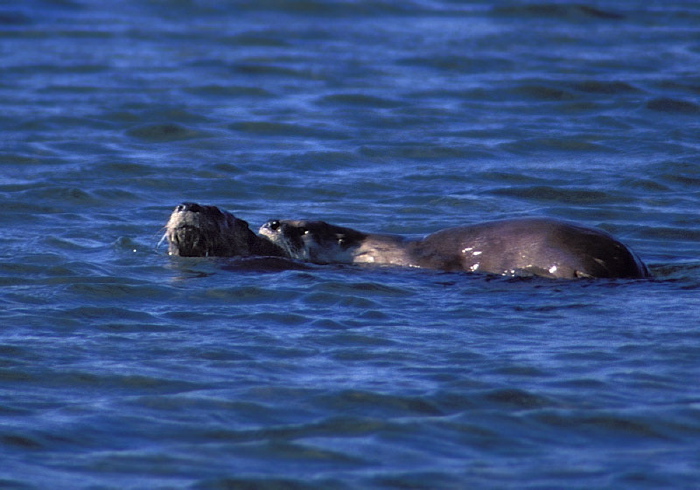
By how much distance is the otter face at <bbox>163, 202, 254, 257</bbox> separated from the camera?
8398 millimetres

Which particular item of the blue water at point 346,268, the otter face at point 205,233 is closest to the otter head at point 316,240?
the otter face at point 205,233

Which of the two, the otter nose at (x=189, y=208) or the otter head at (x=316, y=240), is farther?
the otter head at (x=316, y=240)

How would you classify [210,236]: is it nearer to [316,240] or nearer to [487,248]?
[316,240]

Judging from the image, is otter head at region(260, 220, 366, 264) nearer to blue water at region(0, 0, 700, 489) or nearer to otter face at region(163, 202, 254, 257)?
otter face at region(163, 202, 254, 257)

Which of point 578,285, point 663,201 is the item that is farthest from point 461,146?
point 578,285

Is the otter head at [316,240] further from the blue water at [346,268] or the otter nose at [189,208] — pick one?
the otter nose at [189,208]

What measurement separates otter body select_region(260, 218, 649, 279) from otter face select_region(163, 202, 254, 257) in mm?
213

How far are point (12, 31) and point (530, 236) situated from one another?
12.9 metres

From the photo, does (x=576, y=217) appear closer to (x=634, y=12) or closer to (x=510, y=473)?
(x=510, y=473)

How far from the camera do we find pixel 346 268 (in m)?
8.33

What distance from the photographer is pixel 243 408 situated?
18.4 ft

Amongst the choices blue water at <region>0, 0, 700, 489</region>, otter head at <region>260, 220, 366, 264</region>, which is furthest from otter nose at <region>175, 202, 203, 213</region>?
otter head at <region>260, 220, 366, 264</region>

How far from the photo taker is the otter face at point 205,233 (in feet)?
27.6

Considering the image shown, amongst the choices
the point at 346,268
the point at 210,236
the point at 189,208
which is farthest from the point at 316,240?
the point at 189,208
